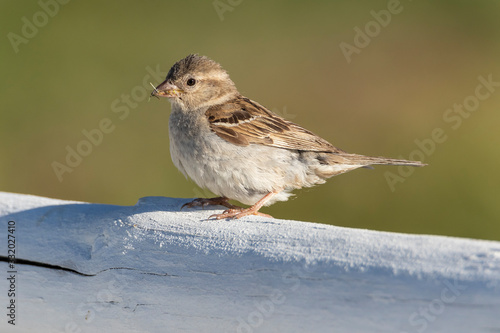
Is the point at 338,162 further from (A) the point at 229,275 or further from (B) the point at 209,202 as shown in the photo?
(A) the point at 229,275

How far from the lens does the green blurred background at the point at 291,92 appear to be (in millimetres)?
5914

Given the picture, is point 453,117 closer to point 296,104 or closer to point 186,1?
point 296,104

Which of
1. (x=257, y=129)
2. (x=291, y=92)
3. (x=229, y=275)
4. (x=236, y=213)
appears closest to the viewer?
(x=229, y=275)

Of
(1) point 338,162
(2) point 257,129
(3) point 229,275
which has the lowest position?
(3) point 229,275

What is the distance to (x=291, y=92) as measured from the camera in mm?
6629

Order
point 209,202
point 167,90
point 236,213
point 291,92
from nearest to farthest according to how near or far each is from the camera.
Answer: point 236,213 < point 209,202 < point 167,90 < point 291,92

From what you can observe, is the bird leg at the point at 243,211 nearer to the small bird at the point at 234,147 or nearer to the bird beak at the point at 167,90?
the small bird at the point at 234,147

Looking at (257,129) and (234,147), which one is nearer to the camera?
(234,147)

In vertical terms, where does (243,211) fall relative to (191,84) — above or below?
below

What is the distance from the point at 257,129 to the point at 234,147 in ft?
0.89

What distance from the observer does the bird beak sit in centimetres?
395

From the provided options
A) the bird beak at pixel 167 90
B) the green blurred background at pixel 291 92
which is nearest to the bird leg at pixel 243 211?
the bird beak at pixel 167 90

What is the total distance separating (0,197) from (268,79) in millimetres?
4204

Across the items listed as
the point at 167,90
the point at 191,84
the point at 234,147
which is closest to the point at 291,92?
the point at 191,84
